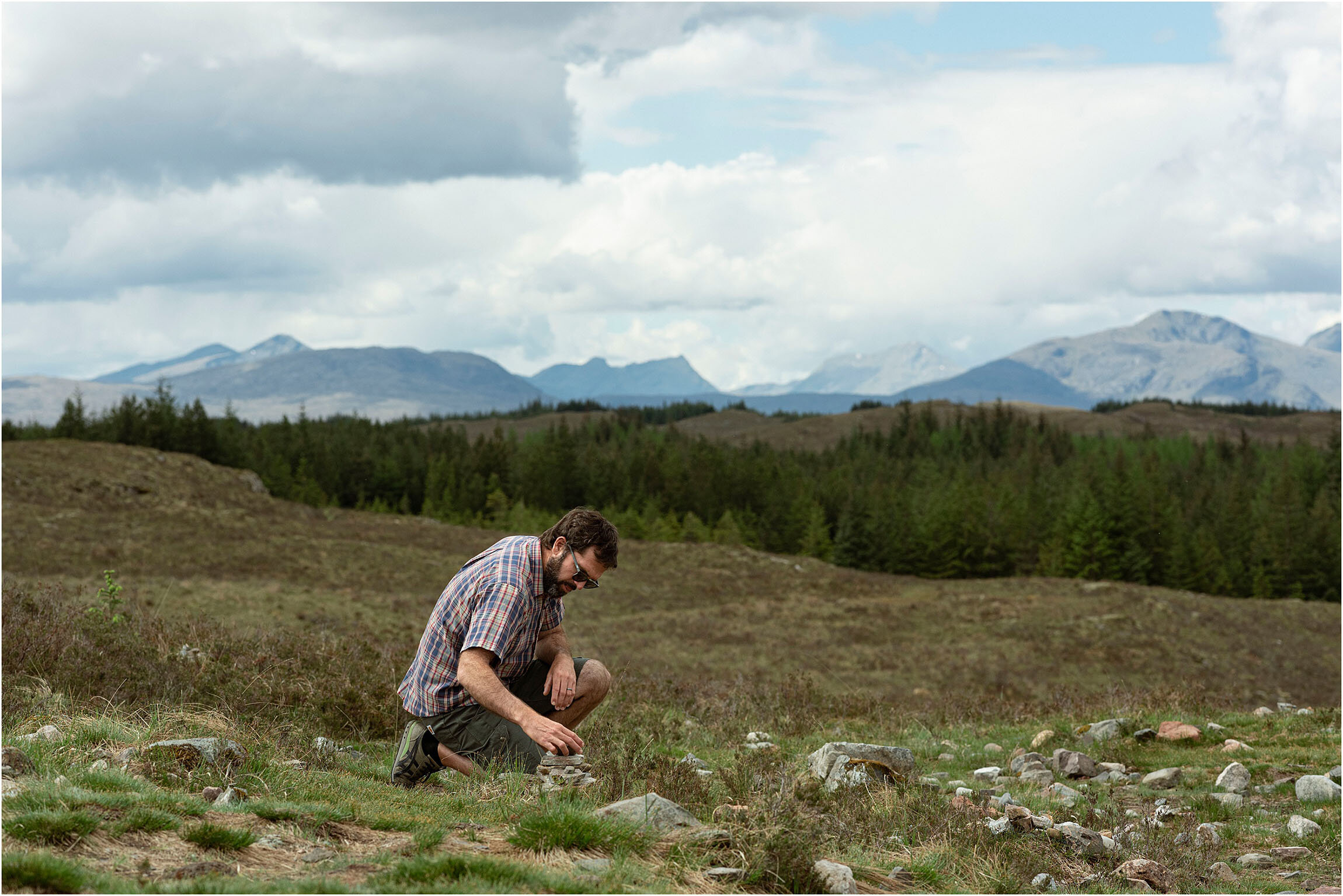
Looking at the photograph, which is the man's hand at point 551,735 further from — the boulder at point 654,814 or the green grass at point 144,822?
the green grass at point 144,822

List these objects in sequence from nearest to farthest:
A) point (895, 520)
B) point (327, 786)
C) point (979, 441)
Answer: point (327, 786) → point (895, 520) → point (979, 441)

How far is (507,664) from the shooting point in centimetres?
711

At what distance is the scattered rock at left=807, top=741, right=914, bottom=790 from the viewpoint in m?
8.70

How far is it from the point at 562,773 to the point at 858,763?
3573 millimetres

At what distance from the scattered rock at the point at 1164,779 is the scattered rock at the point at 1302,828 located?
184cm

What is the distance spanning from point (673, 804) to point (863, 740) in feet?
25.8

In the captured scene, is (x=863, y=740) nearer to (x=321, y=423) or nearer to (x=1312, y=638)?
(x=1312, y=638)

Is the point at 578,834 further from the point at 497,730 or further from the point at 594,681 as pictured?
the point at 594,681

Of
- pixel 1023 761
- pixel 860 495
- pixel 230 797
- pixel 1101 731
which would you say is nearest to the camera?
pixel 230 797

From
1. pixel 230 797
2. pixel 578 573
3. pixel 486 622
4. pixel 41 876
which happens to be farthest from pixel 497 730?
pixel 41 876

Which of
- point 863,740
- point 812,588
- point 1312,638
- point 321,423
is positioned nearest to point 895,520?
point 812,588

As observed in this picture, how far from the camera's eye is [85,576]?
3177 cm

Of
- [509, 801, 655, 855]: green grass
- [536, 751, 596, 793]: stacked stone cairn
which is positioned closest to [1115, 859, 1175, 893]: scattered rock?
[509, 801, 655, 855]: green grass

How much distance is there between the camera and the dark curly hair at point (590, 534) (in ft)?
22.0
